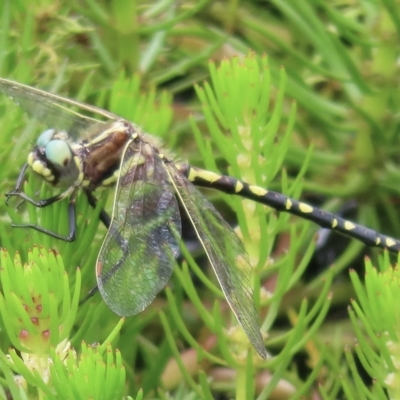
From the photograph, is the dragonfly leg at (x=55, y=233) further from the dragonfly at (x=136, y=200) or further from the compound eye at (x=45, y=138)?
the compound eye at (x=45, y=138)

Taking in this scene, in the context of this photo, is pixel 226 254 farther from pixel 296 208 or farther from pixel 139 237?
pixel 296 208

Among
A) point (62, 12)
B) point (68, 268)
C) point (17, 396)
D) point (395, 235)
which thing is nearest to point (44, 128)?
point (62, 12)

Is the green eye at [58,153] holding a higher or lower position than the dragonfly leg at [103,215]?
higher

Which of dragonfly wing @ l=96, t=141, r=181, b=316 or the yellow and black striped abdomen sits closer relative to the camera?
dragonfly wing @ l=96, t=141, r=181, b=316

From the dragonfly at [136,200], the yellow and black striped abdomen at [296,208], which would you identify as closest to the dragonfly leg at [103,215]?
the dragonfly at [136,200]

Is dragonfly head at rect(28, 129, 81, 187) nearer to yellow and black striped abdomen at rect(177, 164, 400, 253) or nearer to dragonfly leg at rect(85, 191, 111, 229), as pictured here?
dragonfly leg at rect(85, 191, 111, 229)

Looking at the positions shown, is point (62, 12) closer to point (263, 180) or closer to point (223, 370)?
point (263, 180)

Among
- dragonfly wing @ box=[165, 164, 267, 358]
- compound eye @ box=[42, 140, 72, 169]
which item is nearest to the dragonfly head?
compound eye @ box=[42, 140, 72, 169]
